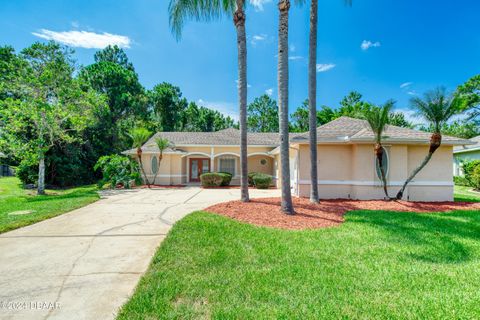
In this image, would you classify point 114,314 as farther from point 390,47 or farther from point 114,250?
point 390,47

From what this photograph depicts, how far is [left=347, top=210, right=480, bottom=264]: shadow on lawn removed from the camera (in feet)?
15.2

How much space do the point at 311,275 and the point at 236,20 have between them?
31.4 feet

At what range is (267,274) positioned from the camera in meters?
3.70

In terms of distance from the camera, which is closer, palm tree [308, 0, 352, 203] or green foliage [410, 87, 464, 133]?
green foliage [410, 87, 464, 133]

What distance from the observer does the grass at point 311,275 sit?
9.23ft

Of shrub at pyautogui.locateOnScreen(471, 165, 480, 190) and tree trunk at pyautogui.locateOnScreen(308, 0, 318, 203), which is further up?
tree trunk at pyautogui.locateOnScreen(308, 0, 318, 203)

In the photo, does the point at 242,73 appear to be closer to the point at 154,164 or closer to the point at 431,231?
the point at 431,231

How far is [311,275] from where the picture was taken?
367 cm

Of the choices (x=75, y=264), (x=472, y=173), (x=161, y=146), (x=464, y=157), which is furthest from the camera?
(x=464, y=157)

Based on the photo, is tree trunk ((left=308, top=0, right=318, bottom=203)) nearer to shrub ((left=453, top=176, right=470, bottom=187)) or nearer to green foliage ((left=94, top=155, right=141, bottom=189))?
green foliage ((left=94, top=155, right=141, bottom=189))

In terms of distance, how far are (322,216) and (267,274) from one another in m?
4.59

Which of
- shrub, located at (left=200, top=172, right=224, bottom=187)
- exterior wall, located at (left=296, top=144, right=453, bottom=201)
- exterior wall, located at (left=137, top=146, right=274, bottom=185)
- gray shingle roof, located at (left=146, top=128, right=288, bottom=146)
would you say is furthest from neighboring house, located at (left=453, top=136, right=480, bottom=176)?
shrub, located at (left=200, top=172, right=224, bottom=187)

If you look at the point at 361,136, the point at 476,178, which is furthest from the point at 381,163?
the point at 476,178

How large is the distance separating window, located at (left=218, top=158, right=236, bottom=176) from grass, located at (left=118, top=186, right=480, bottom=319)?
49.8 ft
